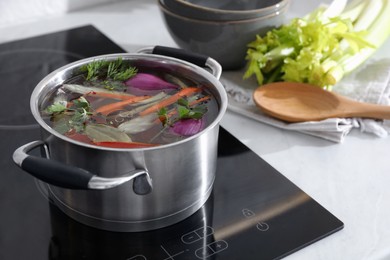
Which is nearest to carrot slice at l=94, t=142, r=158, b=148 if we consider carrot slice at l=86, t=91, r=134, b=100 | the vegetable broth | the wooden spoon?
the vegetable broth

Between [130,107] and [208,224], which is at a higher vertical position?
[130,107]

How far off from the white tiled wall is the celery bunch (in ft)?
1.57

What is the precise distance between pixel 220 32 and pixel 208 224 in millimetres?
409

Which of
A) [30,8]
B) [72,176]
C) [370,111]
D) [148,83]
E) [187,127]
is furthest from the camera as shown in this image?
[30,8]

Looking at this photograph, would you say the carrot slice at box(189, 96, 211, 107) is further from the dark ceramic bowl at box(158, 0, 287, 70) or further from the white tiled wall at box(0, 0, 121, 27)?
the white tiled wall at box(0, 0, 121, 27)

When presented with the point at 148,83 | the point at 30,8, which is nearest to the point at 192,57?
the point at 148,83

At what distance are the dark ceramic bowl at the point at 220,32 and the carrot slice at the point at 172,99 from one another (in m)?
0.25

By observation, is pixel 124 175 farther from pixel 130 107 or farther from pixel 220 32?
pixel 220 32

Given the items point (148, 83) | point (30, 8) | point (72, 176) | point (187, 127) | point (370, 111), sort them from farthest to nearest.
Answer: point (30, 8) < point (370, 111) < point (148, 83) < point (187, 127) < point (72, 176)

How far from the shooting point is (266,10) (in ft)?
3.64

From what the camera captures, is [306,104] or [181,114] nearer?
[181,114]

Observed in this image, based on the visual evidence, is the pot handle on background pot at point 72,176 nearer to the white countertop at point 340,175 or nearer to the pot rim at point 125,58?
the pot rim at point 125,58

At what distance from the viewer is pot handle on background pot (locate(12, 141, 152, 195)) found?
2.24 ft

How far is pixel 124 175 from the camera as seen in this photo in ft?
2.32
